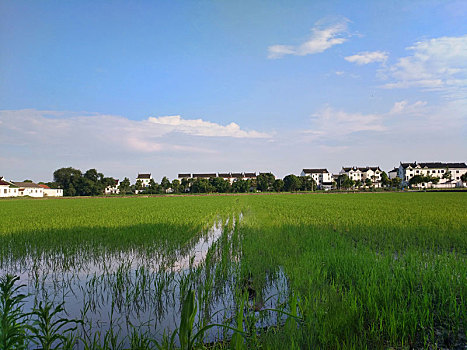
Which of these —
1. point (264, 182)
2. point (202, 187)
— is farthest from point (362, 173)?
point (202, 187)

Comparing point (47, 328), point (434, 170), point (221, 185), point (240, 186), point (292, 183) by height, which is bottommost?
point (47, 328)

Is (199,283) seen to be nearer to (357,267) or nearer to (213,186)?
(357,267)

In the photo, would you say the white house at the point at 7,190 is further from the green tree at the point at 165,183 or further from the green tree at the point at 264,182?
the green tree at the point at 264,182

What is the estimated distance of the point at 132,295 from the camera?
4.74 m

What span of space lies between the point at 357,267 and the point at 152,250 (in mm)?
5192

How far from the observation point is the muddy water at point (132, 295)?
12.5 feet

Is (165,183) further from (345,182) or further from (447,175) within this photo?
(447,175)

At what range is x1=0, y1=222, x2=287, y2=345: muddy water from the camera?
3.80 m

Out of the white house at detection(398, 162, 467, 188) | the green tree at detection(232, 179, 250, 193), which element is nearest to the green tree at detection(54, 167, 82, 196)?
the green tree at detection(232, 179, 250, 193)

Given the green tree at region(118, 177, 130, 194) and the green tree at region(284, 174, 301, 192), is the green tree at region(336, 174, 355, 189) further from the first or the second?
the green tree at region(118, 177, 130, 194)

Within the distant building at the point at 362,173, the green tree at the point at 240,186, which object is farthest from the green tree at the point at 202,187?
the distant building at the point at 362,173

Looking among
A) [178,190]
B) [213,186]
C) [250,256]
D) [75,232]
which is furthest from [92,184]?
[250,256]

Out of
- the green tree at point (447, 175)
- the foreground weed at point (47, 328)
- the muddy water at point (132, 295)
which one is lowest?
the muddy water at point (132, 295)

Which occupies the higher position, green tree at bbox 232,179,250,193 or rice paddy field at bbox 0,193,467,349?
green tree at bbox 232,179,250,193
